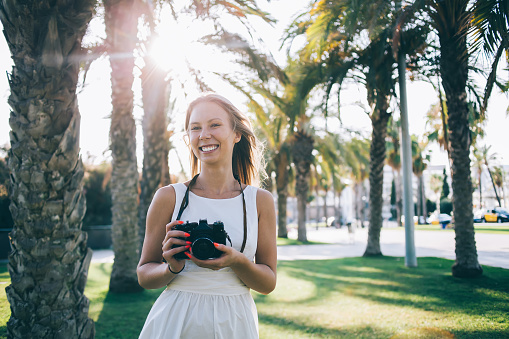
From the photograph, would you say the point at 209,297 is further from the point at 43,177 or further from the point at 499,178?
the point at 499,178

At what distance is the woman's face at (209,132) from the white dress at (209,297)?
0.22 meters

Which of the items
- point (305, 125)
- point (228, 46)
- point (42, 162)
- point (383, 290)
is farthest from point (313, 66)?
point (42, 162)

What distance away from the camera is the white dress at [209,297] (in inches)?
64.3

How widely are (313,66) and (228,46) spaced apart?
2.92m

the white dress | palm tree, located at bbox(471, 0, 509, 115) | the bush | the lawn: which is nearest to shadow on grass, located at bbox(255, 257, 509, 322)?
the lawn

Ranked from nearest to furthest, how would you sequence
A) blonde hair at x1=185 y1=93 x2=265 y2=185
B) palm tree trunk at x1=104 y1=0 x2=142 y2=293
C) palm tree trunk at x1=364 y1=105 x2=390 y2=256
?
blonde hair at x1=185 y1=93 x2=265 y2=185, palm tree trunk at x1=104 y1=0 x2=142 y2=293, palm tree trunk at x1=364 y1=105 x2=390 y2=256

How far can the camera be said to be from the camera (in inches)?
58.7

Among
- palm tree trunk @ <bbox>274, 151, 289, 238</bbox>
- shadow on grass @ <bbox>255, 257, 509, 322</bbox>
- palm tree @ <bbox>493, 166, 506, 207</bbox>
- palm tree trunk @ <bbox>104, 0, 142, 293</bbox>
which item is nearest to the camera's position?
Answer: shadow on grass @ <bbox>255, 257, 509, 322</bbox>

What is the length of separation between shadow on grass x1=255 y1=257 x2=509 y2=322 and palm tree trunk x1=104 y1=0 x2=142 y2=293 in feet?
7.95

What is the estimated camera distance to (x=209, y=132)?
187 centimetres

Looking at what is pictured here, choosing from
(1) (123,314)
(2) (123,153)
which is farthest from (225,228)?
(2) (123,153)

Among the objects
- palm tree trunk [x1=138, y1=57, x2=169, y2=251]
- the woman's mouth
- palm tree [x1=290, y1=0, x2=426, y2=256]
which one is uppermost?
palm tree [x1=290, y1=0, x2=426, y2=256]

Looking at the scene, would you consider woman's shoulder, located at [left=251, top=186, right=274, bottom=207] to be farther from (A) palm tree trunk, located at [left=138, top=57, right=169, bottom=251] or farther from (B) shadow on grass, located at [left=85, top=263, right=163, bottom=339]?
(A) palm tree trunk, located at [left=138, top=57, right=169, bottom=251]

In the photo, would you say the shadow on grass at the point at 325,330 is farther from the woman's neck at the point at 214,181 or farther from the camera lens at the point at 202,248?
the camera lens at the point at 202,248
